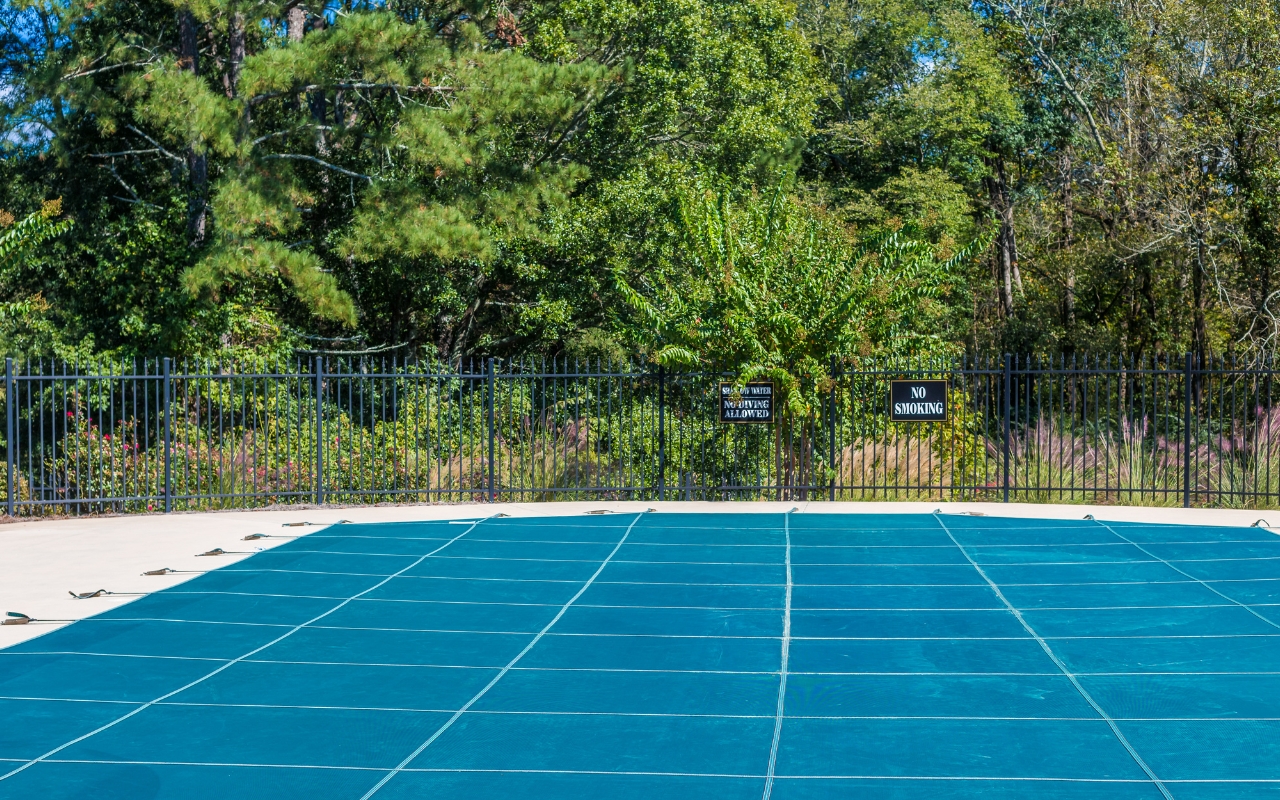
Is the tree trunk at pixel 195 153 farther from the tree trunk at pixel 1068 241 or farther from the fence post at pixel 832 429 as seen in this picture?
the tree trunk at pixel 1068 241

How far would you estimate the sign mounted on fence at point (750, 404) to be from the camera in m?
17.4

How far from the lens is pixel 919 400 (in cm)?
1692

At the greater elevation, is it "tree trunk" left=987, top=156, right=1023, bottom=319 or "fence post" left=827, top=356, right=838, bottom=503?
"tree trunk" left=987, top=156, right=1023, bottom=319

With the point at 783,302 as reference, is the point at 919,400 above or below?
below

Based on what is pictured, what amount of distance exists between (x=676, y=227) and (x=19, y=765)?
20.0 meters

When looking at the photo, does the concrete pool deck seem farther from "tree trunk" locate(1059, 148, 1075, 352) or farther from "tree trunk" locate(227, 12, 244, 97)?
"tree trunk" locate(1059, 148, 1075, 352)

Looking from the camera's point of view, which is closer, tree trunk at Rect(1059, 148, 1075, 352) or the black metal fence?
the black metal fence

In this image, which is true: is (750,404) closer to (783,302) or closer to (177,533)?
(783,302)

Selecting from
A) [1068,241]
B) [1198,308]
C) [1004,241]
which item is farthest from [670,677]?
[1004,241]

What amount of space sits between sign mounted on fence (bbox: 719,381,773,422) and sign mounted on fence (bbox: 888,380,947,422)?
5.60 ft

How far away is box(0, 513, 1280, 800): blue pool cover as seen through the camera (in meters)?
6.41

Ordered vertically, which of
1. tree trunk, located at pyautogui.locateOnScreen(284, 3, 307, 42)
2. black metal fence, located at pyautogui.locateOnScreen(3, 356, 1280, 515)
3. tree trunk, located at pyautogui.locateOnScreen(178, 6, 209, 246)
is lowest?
black metal fence, located at pyautogui.locateOnScreen(3, 356, 1280, 515)

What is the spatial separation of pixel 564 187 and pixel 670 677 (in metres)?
17.1

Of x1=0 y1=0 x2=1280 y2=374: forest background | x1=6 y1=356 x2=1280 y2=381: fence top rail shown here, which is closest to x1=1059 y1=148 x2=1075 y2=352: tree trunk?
x1=0 y1=0 x2=1280 y2=374: forest background
